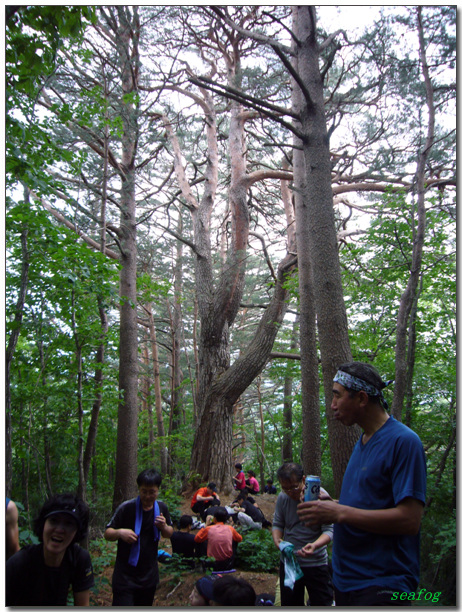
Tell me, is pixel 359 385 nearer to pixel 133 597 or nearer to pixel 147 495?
pixel 147 495

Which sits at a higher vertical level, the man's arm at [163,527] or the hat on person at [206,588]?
the man's arm at [163,527]

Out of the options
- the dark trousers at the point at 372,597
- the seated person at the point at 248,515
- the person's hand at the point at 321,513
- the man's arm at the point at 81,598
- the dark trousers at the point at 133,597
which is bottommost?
the seated person at the point at 248,515

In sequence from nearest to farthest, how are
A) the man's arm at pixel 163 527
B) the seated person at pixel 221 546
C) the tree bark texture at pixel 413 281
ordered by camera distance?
the man's arm at pixel 163 527, the seated person at pixel 221 546, the tree bark texture at pixel 413 281

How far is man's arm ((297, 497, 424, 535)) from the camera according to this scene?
1425 mm

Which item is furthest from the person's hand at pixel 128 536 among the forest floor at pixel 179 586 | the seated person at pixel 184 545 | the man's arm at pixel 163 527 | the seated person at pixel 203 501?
the seated person at pixel 203 501

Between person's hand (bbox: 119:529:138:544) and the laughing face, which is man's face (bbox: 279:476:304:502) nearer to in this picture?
person's hand (bbox: 119:529:138:544)

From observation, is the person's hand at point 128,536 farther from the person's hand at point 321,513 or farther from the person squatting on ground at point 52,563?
the person's hand at point 321,513

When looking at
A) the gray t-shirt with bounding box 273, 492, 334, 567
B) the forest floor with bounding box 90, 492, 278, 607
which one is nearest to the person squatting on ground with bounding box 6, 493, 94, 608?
the gray t-shirt with bounding box 273, 492, 334, 567

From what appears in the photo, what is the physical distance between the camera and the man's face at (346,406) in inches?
69.6

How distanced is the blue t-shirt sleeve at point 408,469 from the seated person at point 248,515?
5285 millimetres

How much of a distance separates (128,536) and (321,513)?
1504mm

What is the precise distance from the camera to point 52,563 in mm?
1831

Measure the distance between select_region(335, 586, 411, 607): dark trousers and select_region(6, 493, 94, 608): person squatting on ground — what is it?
1297 millimetres

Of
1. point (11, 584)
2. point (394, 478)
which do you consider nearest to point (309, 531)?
point (394, 478)
